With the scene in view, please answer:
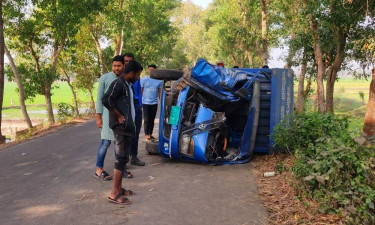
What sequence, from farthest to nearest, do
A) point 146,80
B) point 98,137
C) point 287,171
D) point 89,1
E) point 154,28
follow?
point 154,28
point 89,1
point 98,137
point 146,80
point 287,171

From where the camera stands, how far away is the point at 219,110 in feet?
22.5

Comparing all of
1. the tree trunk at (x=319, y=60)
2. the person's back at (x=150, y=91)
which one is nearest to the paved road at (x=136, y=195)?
the person's back at (x=150, y=91)

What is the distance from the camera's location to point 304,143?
19.4 feet

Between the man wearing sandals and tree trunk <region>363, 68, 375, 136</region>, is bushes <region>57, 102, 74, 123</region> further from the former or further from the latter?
tree trunk <region>363, 68, 375, 136</region>

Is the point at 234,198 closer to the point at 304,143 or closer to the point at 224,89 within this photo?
the point at 304,143

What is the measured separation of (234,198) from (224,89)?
250 cm

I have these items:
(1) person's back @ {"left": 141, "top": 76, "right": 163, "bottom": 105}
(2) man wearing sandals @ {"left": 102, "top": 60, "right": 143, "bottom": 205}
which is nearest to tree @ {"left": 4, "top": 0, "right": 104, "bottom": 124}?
(1) person's back @ {"left": 141, "top": 76, "right": 163, "bottom": 105}

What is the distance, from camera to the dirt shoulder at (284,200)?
12.7 ft

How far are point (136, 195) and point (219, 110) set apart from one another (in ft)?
8.89

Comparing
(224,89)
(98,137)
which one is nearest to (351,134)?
(224,89)

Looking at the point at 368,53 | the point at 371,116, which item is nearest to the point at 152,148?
the point at 371,116

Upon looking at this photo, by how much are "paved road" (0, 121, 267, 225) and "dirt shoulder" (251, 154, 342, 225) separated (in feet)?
0.46

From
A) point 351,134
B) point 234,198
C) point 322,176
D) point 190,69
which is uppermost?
point 190,69

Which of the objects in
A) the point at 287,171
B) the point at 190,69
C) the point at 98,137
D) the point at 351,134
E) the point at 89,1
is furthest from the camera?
the point at 89,1
